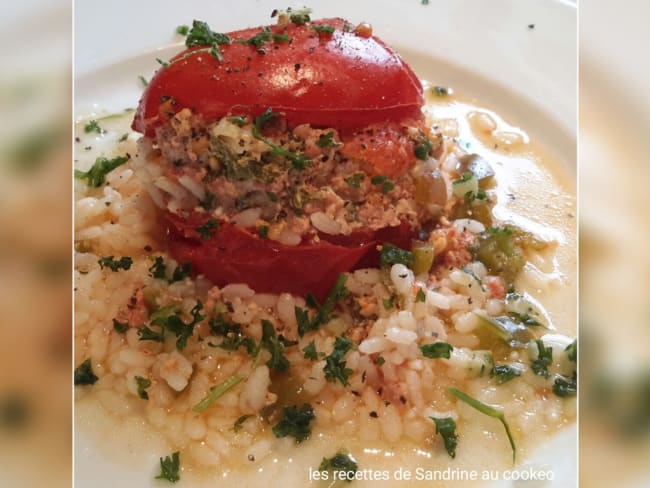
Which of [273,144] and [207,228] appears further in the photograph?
[207,228]

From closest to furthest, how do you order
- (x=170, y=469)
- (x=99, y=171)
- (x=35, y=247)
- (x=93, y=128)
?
(x=35, y=247) < (x=170, y=469) < (x=99, y=171) < (x=93, y=128)

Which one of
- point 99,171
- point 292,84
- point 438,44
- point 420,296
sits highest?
point 292,84

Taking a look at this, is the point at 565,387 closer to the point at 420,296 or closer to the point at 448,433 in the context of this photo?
the point at 448,433

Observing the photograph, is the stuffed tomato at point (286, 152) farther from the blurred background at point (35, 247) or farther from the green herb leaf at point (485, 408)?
the blurred background at point (35, 247)

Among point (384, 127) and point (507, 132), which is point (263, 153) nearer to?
point (384, 127)

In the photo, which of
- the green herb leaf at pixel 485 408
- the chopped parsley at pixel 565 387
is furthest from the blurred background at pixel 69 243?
the chopped parsley at pixel 565 387

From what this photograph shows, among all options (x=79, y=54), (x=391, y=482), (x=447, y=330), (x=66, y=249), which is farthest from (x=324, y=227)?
(x=79, y=54)

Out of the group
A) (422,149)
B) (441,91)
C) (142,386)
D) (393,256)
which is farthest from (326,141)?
(441,91)

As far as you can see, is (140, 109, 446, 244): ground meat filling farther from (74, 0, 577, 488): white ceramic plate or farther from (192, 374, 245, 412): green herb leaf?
(74, 0, 577, 488): white ceramic plate
